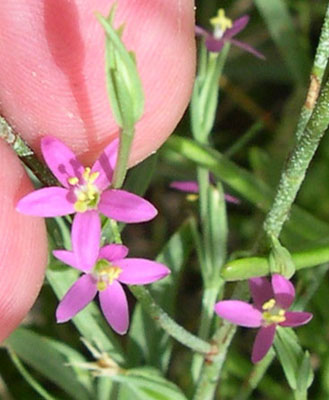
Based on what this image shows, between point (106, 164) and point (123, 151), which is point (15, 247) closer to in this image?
point (106, 164)

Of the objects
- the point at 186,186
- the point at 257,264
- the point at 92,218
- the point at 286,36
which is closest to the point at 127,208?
the point at 92,218

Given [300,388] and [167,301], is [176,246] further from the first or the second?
[300,388]

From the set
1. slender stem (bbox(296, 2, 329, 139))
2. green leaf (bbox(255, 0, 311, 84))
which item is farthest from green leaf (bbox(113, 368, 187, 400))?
green leaf (bbox(255, 0, 311, 84))

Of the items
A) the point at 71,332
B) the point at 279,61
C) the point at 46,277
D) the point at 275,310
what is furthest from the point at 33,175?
the point at 279,61

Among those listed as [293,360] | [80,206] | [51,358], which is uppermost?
[80,206]

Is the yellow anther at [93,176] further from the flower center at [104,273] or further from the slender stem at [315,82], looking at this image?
the slender stem at [315,82]

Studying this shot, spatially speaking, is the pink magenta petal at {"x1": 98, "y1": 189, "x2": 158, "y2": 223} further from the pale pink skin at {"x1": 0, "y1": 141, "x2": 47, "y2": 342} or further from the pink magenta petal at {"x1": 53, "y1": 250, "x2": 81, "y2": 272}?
the pale pink skin at {"x1": 0, "y1": 141, "x2": 47, "y2": 342}

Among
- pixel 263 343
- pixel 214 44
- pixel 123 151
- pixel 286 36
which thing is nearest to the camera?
pixel 123 151
